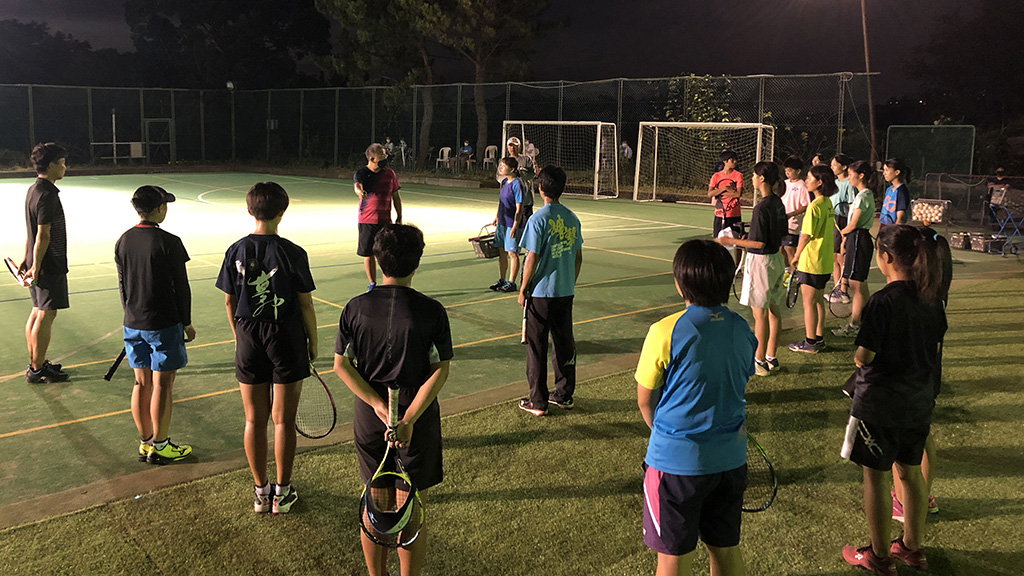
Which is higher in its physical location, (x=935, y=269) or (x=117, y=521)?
(x=935, y=269)

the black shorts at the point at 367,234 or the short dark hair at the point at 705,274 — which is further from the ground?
the short dark hair at the point at 705,274

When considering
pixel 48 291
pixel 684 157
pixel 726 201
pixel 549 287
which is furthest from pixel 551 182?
pixel 684 157

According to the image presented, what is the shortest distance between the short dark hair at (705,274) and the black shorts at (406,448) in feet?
4.31

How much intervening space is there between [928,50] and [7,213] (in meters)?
46.9

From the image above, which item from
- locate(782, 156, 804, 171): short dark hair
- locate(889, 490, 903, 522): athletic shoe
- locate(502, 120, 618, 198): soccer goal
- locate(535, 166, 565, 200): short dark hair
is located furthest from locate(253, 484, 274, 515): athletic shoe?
locate(502, 120, 618, 198): soccer goal

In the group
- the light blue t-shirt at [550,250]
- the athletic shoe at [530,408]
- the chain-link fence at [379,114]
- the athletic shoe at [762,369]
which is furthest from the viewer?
the chain-link fence at [379,114]

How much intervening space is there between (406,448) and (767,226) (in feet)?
A: 16.0

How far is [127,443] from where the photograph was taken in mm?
5906

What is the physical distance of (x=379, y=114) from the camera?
3800 cm

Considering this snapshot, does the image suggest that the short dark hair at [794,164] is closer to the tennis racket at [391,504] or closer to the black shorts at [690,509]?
the black shorts at [690,509]

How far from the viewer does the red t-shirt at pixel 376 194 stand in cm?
1030

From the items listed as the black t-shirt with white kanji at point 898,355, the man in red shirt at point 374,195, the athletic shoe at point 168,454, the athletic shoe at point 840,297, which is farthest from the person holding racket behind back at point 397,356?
the athletic shoe at point 840,297

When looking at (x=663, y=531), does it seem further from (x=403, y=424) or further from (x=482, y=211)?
(x=482, y=211)

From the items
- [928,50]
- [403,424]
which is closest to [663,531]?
[403,424]
